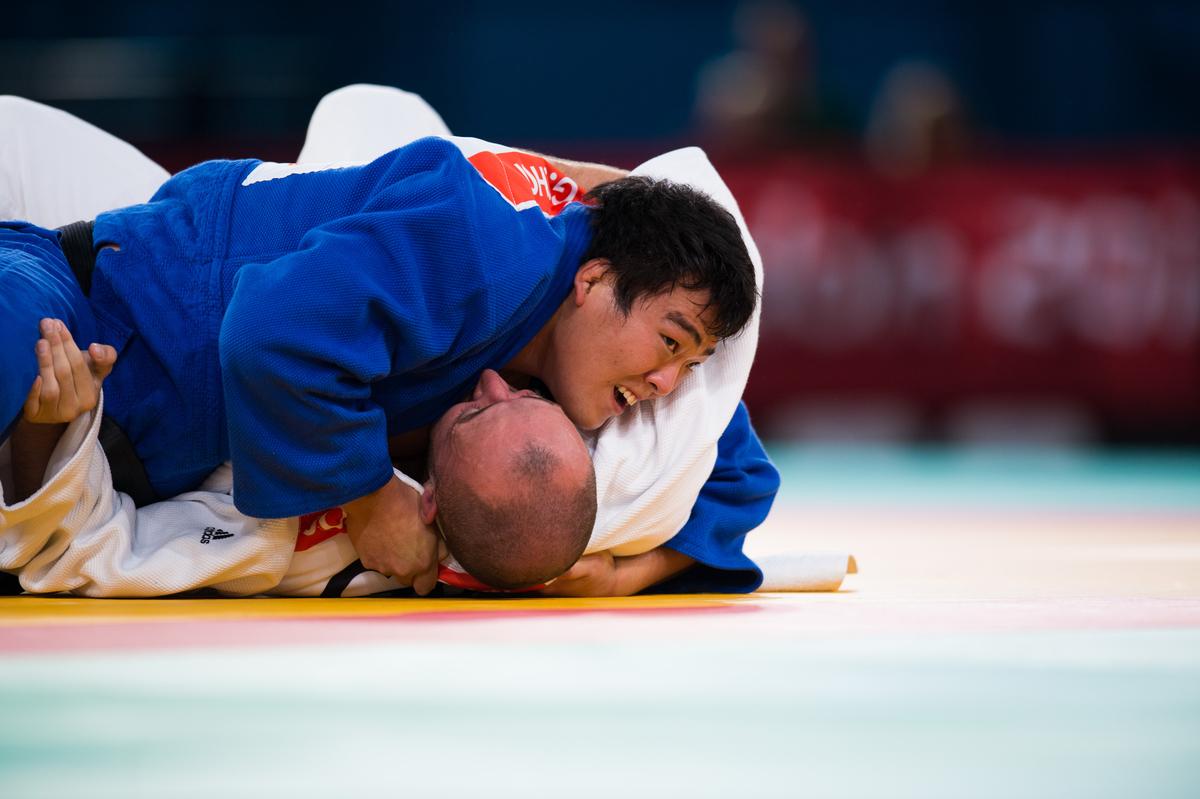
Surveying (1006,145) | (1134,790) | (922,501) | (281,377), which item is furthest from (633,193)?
(1006,145)

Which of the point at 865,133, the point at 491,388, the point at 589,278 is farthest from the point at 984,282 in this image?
the point at 491,388

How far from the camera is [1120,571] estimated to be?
9.61 feet

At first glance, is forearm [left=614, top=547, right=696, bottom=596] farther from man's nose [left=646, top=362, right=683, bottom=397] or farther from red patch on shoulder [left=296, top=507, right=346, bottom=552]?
red patch on shoulder [left=296, top=507, right=346, bottom=552]

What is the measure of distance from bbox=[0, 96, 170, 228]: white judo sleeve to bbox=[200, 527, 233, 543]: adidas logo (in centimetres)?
85

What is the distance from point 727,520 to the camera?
2633mm

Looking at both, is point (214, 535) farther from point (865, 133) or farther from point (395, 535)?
point (865, 133)

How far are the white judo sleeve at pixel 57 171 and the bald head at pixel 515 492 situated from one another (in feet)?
3.64

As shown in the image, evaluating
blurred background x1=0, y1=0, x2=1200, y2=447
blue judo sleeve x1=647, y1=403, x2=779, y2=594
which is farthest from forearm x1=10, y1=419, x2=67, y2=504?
blurred background x1=0, y1=0, x2=1200, y2=447

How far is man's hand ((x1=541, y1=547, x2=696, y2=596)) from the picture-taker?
2.46 metres

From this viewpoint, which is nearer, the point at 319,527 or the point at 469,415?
the point at 469,415

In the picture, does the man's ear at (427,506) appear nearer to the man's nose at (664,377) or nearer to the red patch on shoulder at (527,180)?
the man's nose at (664,377)

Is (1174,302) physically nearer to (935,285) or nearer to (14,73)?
(935,285)

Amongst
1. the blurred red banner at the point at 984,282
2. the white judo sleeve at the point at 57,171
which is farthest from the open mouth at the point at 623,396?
the blurred red banner at the point at 984,282

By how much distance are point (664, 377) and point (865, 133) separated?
710cm
